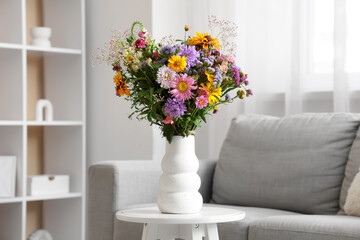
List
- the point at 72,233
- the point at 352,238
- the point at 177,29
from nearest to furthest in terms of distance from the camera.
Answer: the point at 352,238, the point at 177,29, the point at 72,233

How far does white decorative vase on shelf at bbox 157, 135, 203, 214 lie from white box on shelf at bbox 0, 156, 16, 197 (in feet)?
5.89

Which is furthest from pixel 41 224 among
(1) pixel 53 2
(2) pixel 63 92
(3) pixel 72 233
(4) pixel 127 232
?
(4) pixel 127 232

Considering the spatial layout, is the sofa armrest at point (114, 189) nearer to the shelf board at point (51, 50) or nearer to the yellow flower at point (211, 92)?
the yellow flower at point (211, 92)

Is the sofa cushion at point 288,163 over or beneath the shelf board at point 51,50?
beneath

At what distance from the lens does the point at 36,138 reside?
13.8 feet

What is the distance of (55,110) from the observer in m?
4.15

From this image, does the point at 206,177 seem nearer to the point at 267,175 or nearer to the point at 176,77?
the point at 267,175

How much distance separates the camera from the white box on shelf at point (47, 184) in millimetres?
3720

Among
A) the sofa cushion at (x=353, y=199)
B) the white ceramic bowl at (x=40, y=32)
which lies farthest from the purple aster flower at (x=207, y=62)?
the white ceramic bowl at (x=40, y=32)

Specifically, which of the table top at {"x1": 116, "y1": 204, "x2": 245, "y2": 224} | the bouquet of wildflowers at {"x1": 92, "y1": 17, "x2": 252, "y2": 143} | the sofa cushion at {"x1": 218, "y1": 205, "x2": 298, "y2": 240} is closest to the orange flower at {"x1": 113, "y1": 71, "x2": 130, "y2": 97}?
the bouquet of wildflowers at {"x1": 92, "y1": 17, "x2": 252, "y2": 143}

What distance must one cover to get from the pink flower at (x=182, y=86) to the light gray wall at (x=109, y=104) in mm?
1705

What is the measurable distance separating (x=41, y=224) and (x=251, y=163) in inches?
73.9

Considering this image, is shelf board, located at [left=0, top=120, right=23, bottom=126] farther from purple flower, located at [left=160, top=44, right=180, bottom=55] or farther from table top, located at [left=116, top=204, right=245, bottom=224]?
purple flower, located at [left=160, top=44, right=180, bottom=55]

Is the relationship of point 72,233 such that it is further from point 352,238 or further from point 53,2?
point 352,238
